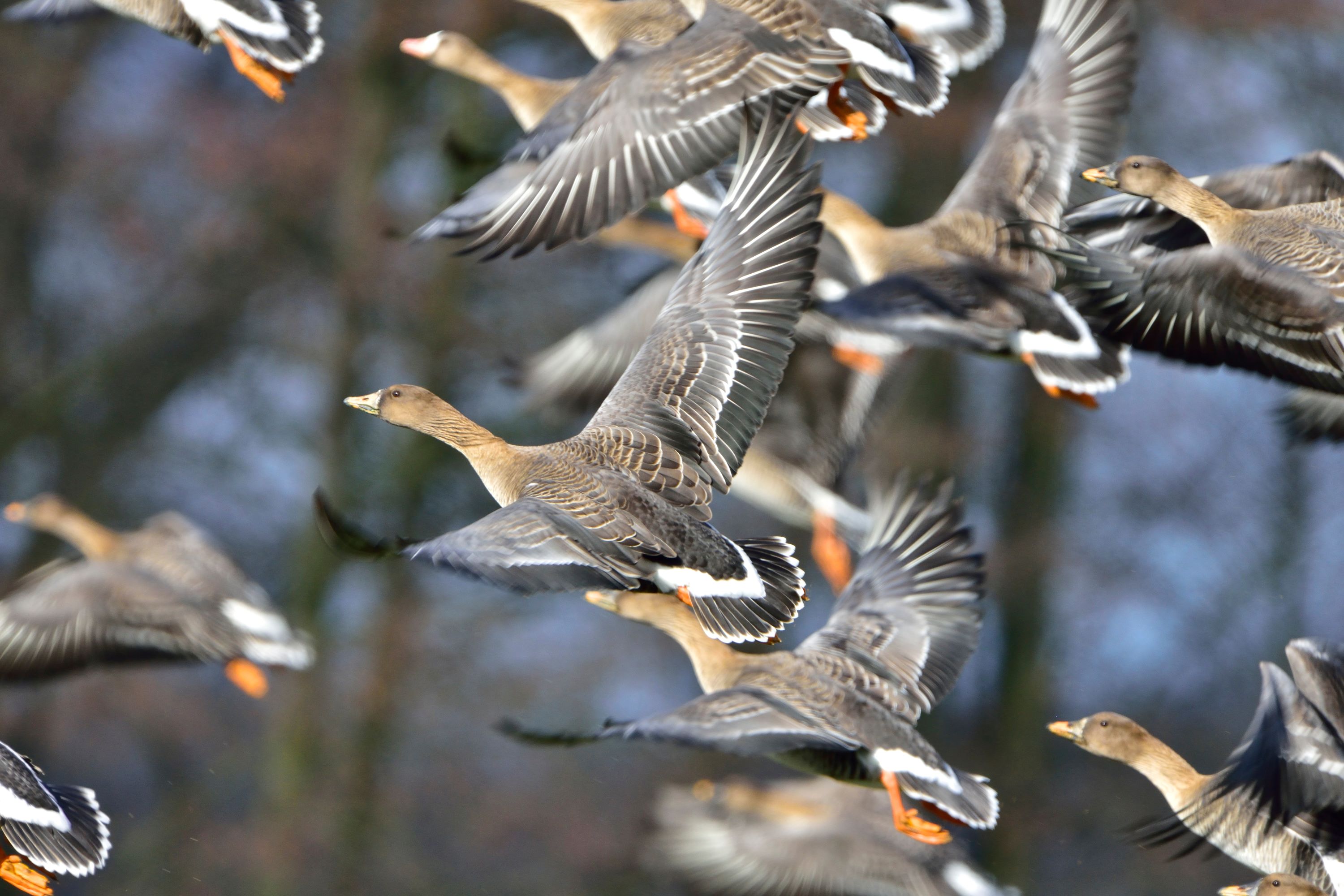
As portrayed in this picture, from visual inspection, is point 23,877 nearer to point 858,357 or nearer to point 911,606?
point 911,606

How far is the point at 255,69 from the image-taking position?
362 inches

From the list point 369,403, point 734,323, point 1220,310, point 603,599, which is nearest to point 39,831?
point 369,403

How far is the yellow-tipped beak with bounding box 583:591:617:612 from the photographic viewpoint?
8500 mm

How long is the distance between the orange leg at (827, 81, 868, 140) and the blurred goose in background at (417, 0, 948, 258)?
745mm

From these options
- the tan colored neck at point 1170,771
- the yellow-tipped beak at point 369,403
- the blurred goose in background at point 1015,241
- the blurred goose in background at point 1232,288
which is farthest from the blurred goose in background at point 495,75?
the tan colored neck at point 1170,771

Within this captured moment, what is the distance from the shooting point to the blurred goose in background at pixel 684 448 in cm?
628

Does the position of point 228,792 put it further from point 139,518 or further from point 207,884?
point 139,518

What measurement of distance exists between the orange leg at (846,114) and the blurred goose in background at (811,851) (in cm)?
416

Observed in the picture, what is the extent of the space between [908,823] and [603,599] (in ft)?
6.27

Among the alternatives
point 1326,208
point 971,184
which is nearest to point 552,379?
point 971,184

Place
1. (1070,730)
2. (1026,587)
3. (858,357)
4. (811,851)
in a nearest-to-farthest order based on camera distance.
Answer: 1. (1070,730)
2. (811,851)
3. (858,357)
4. (1026,587)

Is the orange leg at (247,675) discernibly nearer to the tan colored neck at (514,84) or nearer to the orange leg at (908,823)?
the orange leg at (908,823)

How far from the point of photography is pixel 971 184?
33.8 feet

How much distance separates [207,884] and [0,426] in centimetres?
575
